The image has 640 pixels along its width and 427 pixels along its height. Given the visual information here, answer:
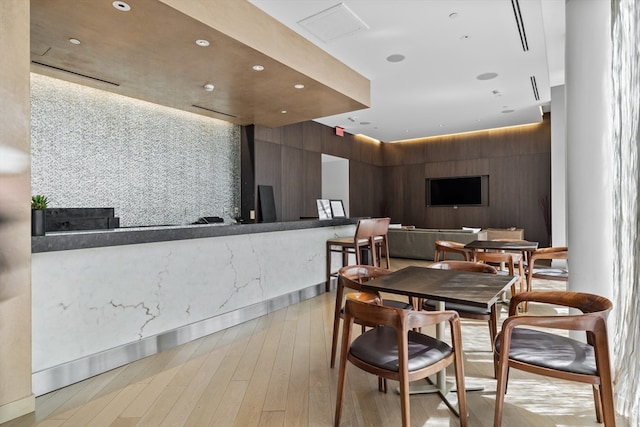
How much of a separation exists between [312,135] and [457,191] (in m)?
4.63

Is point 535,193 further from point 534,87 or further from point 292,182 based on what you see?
point 292,182

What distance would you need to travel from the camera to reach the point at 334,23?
3.71 m

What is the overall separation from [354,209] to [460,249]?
562cm

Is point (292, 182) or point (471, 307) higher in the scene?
point (292, 182)

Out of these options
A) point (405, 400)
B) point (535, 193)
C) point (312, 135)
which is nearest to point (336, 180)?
point (312, 135)

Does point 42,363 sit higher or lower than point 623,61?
lower

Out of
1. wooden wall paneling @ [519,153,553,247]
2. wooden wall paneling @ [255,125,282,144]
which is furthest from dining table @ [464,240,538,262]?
wooden wall paneling @ [519,153,553,247]

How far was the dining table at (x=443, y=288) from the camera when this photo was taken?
5.98 feet

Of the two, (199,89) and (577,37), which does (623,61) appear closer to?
(577,37)

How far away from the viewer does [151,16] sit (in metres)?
2.76

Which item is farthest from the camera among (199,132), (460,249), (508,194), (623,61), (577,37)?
(508,194)

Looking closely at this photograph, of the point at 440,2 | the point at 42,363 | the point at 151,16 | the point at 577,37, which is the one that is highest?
the point at 440,2

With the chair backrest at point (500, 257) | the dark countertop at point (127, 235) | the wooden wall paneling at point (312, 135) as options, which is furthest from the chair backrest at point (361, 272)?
the wooden wall paneling at point (312, 135)

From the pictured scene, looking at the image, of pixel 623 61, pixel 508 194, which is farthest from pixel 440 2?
pixel 508 194
